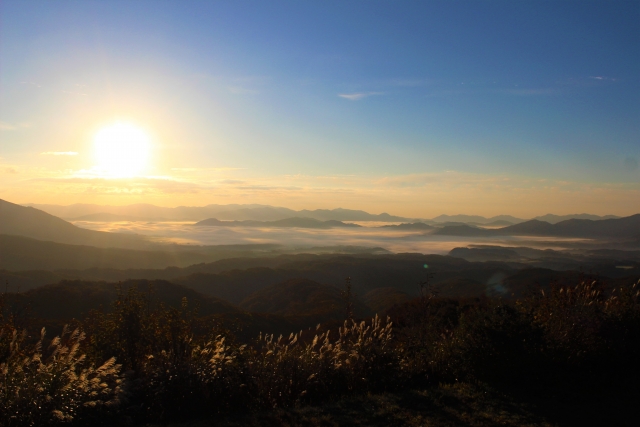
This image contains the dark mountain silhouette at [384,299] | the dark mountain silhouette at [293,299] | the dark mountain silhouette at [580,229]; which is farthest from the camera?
the dark mountain silhouette at [580,229]

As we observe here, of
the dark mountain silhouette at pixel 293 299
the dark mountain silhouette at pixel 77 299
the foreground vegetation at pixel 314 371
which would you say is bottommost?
the dark mountain silhouette at pixel 293 299

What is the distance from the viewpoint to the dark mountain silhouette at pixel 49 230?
127750mm

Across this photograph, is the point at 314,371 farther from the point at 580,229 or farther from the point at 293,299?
the point at 580,229

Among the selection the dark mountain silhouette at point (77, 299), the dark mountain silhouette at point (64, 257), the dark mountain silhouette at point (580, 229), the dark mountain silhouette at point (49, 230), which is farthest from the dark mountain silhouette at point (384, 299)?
the dark mountain silhouette at point (49, 230)

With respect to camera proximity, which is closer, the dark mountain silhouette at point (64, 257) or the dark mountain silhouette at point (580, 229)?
the dark mountain silhouette at point (64, 257)

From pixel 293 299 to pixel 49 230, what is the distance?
4393 inches

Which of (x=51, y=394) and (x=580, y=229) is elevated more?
(x=580, y=229)

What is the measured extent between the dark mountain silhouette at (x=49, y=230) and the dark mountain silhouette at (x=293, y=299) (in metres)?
81.8

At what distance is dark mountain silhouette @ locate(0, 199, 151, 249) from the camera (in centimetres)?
12775

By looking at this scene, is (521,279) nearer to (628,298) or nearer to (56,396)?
Result: (628,298)

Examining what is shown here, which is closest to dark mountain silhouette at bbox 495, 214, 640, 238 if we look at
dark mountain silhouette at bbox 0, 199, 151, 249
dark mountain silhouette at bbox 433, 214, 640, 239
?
dark mountain silhouette at bbox 433, 214, 640, 239

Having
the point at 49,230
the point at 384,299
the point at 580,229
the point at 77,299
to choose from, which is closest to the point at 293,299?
the point at 384,299

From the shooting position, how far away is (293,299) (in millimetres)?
54469

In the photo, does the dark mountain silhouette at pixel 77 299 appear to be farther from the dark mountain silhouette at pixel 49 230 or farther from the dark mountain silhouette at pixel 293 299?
the dark mountain silhouette at pixel 49 230
